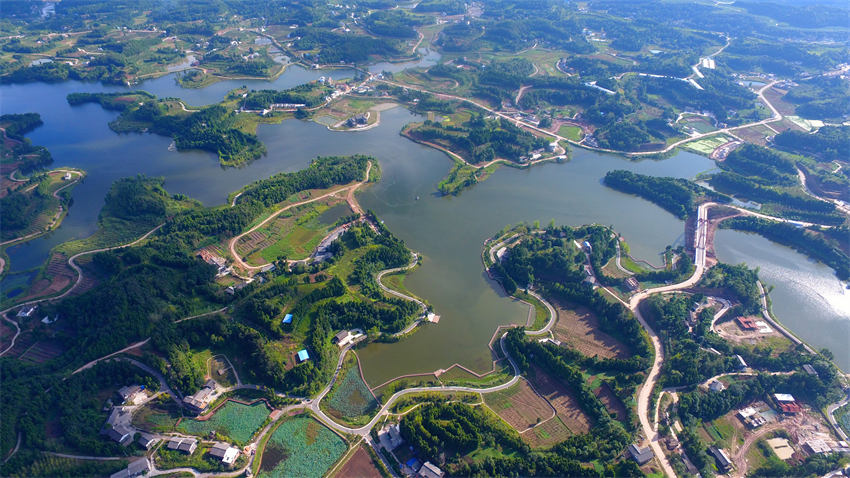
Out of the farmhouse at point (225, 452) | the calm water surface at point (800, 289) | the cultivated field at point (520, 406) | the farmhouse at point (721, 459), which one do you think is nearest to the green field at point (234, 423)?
the farmhouse at point (225, 452)

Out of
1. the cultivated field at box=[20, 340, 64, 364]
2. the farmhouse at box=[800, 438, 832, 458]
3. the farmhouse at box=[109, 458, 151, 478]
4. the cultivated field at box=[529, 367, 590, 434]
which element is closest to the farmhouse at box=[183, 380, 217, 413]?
the farmhouse at box=[109, 458, 151, 478]

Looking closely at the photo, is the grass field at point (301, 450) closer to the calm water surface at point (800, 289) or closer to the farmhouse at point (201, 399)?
the farmhouse at point (201, 399)

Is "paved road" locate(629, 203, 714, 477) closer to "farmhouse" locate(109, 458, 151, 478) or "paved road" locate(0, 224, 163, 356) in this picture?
"farmhouse" locate(109, 458, 151, 478)

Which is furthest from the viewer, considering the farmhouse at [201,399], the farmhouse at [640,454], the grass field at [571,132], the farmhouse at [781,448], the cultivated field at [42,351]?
the grass field at [571,132]

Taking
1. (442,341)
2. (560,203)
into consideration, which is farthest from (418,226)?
(560,203)

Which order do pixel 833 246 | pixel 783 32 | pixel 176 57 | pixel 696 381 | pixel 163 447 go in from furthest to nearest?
pixel 783 32, pixel 176 57, pixel 833 246, pixel 696 381, pixel 163 447

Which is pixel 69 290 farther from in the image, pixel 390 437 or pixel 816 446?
pixel 816 446

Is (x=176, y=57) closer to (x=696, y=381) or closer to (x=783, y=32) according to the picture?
(x=696, y=381)
